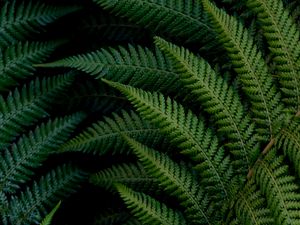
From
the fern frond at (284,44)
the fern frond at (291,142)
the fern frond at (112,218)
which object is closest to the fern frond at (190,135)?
the fern frond at (291,142)

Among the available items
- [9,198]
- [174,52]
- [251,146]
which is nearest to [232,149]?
[251,146]

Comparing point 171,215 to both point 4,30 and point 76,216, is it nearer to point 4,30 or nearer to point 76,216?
point 76,216

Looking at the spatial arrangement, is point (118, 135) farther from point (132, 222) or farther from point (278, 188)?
point (278, 188)

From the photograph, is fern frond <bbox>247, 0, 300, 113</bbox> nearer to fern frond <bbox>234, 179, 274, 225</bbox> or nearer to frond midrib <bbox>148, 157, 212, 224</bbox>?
fern frond <bbox>234, 179, 274, 225</bbox>

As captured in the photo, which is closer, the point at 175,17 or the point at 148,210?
the point at 148,210

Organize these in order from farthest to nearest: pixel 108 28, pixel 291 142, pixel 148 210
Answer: pixel 108 28, pixel 291 142, pixel 148 210

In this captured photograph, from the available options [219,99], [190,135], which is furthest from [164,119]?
[219,99]

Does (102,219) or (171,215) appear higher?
(171,215)
